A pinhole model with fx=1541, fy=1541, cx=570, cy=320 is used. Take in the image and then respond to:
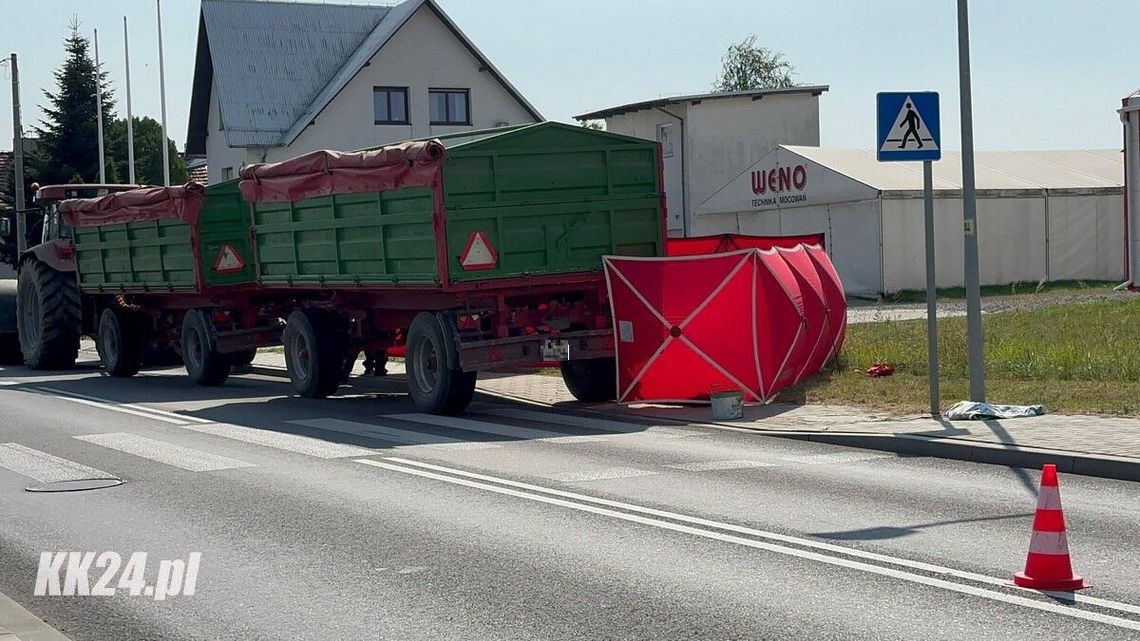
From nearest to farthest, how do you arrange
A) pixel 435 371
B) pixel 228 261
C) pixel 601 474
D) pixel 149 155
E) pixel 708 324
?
pixel 601 474, pixel 708 324, pixel 435 371, pixel 228 261, pixel 149 155

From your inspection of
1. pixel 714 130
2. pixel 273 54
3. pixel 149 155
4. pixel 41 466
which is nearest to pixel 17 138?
pixel 273 54

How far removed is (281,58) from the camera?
51.1 metres

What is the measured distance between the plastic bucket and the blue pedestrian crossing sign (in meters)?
2.80

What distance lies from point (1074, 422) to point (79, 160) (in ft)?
175

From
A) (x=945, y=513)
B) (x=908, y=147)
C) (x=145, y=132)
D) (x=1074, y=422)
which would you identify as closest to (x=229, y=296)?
(x=908, y=147)

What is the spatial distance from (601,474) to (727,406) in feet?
12.2

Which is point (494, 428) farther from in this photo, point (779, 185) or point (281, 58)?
point (281, 58)

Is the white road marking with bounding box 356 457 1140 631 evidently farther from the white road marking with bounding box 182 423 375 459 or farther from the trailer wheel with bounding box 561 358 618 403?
the trailer wheel with bounding box 561 358 618 403

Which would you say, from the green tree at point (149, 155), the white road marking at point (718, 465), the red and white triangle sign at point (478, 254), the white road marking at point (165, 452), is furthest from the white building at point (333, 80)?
the white road marking at point (718, 465)

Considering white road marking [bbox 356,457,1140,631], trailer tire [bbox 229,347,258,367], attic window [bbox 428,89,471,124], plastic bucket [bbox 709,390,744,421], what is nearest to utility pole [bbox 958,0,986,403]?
plastic bucket [bbox 709,390,744,421]

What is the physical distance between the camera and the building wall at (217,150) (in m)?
51.2

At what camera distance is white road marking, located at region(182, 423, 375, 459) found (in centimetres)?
1317

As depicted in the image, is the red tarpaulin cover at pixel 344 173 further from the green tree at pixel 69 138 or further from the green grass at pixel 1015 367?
the green tree at pixel 69 138

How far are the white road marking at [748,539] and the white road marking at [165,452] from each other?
116 centimetres
